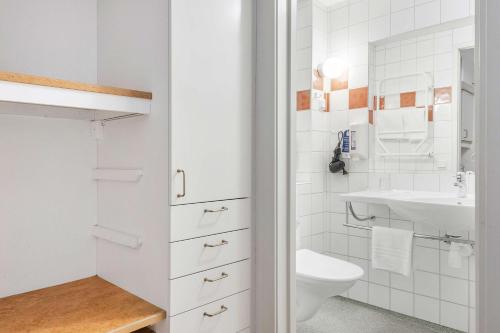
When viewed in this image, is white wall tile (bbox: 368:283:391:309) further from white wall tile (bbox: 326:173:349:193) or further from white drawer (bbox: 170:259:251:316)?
white drawer (bbox: 170:259:251:316)

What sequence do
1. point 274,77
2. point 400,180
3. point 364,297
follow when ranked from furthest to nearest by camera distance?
point 364,297 → point 400,180 → point 274,77

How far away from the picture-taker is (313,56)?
9.00ft

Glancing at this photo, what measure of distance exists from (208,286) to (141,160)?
1.70ft

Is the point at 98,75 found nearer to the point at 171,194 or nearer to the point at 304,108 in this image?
the point at 171,194

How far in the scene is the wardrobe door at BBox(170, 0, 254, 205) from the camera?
47.4 inches

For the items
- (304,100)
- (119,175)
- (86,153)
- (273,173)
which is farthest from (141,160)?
(304,100)

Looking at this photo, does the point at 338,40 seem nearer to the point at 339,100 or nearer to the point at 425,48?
the point at 339,100

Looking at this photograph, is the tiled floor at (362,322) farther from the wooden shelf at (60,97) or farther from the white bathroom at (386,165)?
the wooden shelf at (60,97)

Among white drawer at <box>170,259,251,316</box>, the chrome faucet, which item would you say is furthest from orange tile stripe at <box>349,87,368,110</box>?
white drawer at <box>170,259,251,316</box>

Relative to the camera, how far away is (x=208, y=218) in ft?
4.27

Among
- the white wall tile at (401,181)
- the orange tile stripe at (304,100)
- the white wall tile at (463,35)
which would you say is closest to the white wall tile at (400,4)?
the white wall tile at (463,35)

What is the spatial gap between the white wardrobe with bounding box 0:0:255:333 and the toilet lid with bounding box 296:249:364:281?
2.01ft

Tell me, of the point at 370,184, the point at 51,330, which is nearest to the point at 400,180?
the point at 370,184

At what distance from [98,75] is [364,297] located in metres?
2.35
